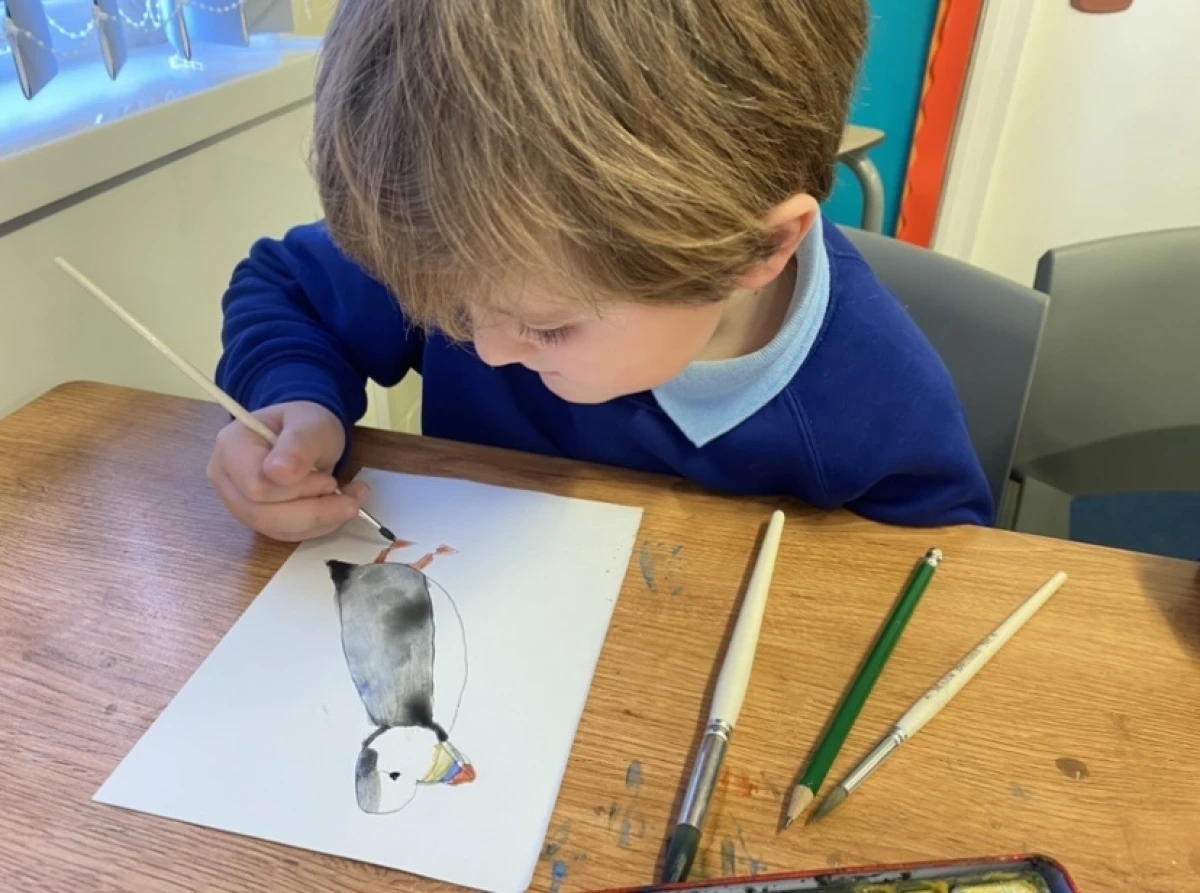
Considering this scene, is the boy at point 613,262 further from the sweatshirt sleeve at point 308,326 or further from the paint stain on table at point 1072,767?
the paint stain on table at point 1072,767

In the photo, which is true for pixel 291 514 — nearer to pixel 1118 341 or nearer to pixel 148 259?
pixel 148 259

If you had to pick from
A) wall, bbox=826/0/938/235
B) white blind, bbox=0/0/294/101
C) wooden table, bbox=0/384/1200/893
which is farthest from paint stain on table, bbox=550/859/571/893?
wall, bbox=826/0/938/235

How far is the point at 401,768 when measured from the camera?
0.42m

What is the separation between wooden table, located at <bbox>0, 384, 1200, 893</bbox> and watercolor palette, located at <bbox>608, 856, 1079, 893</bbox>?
0.16 ft

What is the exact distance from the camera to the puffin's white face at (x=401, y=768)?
0.41 meters

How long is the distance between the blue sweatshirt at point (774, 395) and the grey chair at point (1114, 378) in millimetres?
314

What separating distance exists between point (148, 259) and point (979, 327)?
2.39ft

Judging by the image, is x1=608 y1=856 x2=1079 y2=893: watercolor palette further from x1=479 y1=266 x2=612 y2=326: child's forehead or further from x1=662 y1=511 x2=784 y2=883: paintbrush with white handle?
x1=479 y1=266 x2=612 y2=326: child's forehead

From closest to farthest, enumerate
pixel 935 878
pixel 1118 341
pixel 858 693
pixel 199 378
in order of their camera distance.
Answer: pixel 935 878 → pixel 858 693 → pixel 199 378 → pixel 1118 341

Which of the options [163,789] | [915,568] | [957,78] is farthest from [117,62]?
[957,78]

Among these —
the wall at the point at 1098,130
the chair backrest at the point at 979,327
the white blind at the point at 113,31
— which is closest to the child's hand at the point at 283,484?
the white blind at the point at 113,31

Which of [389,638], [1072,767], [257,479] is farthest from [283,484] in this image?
[1072,767]

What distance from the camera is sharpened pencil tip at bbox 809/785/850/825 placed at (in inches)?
15.6

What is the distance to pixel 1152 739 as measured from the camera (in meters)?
0.44
